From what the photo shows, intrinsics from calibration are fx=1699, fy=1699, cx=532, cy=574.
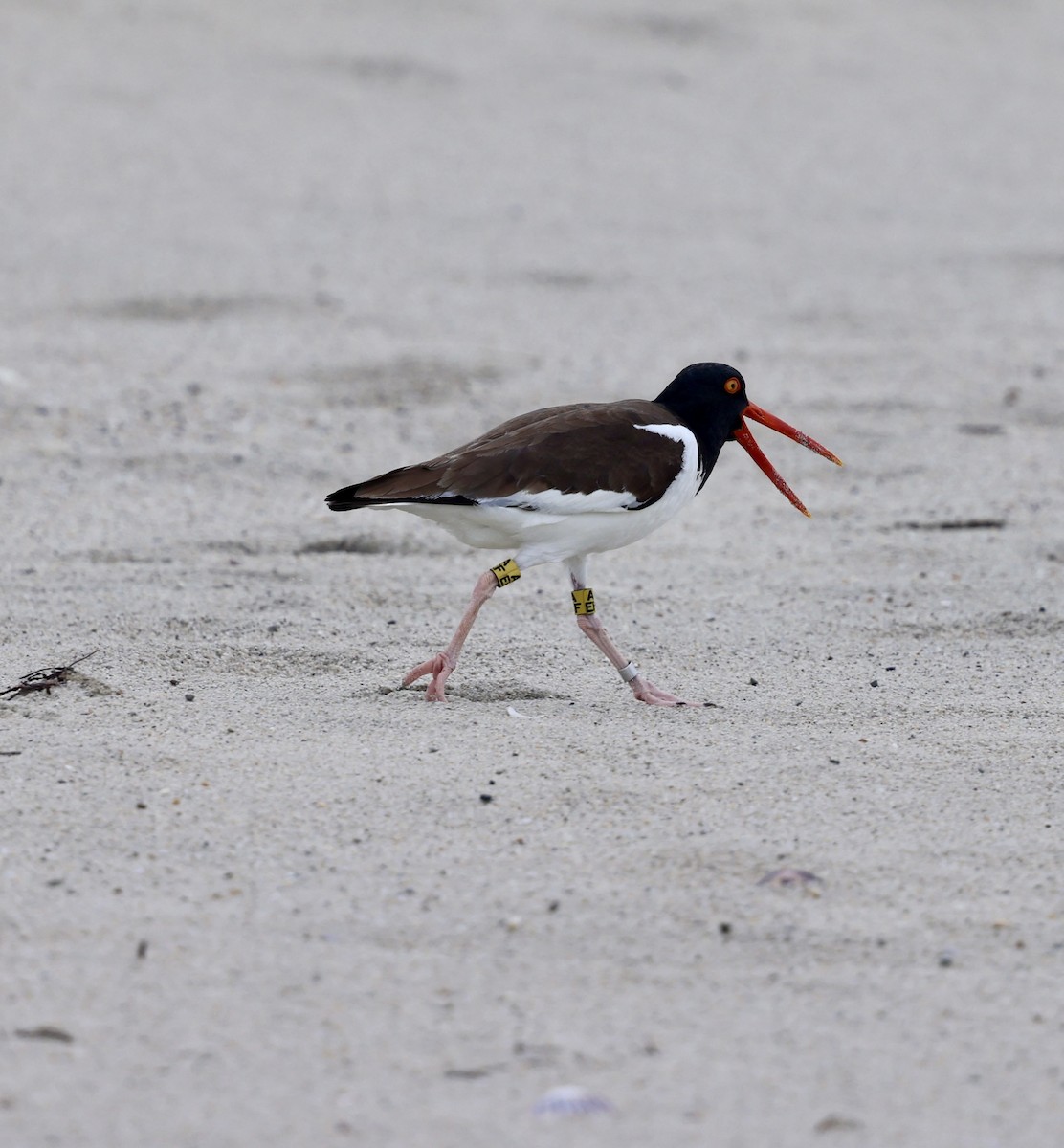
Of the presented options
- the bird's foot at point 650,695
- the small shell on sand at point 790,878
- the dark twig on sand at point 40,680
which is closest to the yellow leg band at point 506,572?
the bird's foot at point 650,695

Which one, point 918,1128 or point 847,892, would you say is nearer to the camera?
point 918,1128

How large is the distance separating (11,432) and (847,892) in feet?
18.1

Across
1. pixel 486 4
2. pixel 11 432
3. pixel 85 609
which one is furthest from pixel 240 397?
pixel 486 4

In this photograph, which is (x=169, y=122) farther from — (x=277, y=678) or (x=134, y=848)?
(x=134, y=848)

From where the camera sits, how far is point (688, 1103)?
3.12 metres

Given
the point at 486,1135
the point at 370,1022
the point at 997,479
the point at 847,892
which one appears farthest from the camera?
the point at 997,479

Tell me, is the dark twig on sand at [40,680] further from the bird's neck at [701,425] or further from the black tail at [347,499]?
the bird's neck at [701,425]

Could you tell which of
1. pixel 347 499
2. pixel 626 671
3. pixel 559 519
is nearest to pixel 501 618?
pixel 626 671

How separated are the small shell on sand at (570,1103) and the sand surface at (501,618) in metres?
0.03

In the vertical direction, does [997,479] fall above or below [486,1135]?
above

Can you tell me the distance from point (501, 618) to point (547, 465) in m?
1.27

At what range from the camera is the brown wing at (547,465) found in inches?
203

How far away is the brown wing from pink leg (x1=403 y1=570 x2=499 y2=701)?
299mm

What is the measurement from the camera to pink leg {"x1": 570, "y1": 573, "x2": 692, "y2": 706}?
17.5ft
